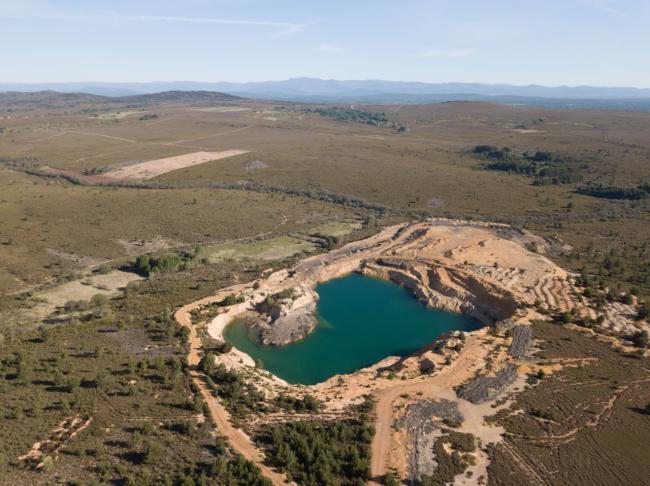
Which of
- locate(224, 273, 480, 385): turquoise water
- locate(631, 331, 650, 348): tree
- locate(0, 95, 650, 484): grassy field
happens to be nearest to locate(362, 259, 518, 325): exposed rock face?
locate(224, 273, 480, 385): turquoise water

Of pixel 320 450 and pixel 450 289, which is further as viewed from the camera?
pixel 450 289

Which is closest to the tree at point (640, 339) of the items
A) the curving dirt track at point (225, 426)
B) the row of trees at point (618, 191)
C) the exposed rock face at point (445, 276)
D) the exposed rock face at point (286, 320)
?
the exposed rock face at point (445, 276)

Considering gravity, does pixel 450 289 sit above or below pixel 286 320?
above

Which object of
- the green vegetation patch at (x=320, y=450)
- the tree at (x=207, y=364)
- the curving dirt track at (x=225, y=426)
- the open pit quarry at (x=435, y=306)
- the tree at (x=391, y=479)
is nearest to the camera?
the tree at (x=391, y=479)

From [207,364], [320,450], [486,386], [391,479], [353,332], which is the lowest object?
[353,332]

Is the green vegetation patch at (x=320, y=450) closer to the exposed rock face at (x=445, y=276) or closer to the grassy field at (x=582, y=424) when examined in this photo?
the grassy field at (x=582, y=424)

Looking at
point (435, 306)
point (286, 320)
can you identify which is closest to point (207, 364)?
point (286, 320)

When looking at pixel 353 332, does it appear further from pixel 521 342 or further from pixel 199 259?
pixel 199 259
